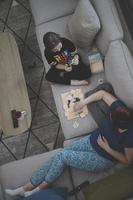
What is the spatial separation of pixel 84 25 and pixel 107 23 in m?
0.18

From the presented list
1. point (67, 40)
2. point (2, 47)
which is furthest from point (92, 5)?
point (2, 47)

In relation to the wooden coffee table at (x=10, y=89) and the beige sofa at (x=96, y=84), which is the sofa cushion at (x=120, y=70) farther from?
the wooden coffee table at (x=10, y=89)

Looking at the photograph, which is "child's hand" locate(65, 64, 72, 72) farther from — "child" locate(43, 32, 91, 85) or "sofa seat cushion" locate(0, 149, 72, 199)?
"sofa seat cushion" locate(0, 149, 72, 199)

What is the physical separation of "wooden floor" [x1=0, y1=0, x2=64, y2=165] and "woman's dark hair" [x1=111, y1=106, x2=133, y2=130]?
91 centimetres

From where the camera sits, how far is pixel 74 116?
339 centimetres

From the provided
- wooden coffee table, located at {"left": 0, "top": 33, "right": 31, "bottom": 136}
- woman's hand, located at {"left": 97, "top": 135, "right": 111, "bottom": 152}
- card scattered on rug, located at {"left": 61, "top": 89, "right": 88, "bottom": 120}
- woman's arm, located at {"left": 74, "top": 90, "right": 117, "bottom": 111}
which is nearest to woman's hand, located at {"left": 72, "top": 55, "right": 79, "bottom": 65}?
card scattered on rug, located at {"left": 61, "top": 89, "right": 88, "bottom": 120}

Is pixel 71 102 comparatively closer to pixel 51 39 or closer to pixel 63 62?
pixel 63 62

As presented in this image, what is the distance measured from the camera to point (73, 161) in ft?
10.3

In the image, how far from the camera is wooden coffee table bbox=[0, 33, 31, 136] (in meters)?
3.45

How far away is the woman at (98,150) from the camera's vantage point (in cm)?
294

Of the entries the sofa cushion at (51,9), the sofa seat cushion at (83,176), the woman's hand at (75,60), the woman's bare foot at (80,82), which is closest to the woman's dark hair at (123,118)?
the sofa seat cushion at (83,176)

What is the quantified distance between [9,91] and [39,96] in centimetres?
46

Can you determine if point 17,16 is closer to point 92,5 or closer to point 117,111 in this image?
point 92,5

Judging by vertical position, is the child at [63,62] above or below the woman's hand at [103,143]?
above
